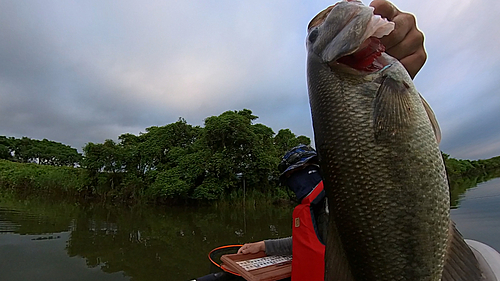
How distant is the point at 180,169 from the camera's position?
19062 millimetres

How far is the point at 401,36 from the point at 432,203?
979 millimetres

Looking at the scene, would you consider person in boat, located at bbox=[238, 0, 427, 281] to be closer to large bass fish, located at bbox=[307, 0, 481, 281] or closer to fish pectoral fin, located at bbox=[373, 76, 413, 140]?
large bass fish, located at bbox=[307, 0, 481, 281]

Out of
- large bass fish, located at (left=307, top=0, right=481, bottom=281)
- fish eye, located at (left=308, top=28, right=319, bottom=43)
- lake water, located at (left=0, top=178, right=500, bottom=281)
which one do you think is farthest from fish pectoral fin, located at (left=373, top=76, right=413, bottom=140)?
lake water, located at (left=0, top=178, right=500, bottom=281)

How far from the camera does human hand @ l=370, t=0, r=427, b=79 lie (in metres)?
1.52

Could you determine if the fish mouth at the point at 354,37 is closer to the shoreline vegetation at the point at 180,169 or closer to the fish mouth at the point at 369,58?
the fish mouth at the point at 369,58

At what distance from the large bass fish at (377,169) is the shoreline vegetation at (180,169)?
1715cm

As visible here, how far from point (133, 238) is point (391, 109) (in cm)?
1059

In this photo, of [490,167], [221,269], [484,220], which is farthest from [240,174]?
[490,167]

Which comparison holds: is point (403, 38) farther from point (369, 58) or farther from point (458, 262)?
point (458, 262)

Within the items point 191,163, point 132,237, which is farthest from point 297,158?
point 191,163

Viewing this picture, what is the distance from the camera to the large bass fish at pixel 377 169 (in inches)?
40.5

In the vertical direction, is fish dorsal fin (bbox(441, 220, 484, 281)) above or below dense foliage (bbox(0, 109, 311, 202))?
below

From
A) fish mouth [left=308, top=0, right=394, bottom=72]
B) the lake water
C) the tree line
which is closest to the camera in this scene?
fish mouth [left=308, top=0, right=394, bottom=72]

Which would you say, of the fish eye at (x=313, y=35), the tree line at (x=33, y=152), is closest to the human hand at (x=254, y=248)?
the fish eye at (x=313, y=35)
